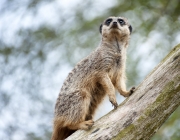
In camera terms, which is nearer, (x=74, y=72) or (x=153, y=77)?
(x=153, y=77)

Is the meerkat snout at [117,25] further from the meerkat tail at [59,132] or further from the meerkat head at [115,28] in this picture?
the meerkat tail at [59,132]

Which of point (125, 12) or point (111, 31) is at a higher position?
point (125, 12)

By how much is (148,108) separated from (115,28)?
1.56 m

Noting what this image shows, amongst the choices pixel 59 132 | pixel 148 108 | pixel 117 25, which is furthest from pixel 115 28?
pixel 148 108

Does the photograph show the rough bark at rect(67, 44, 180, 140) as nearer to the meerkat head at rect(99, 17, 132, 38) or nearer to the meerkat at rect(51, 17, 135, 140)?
the meerkat at rect(51, 17, 135, 140)

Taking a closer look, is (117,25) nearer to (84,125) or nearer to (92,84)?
(92,84)

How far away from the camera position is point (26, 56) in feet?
26.3

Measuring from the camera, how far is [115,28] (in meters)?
5.30

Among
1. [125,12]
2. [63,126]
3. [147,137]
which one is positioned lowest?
[147,137]

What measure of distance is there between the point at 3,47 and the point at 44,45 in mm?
745

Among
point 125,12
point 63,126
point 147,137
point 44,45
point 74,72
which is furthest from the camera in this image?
point 44,45

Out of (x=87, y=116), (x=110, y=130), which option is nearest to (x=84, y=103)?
(x=87, y=116)

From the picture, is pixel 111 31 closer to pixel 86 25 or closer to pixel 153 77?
pixel 153 77

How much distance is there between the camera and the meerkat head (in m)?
5.31
